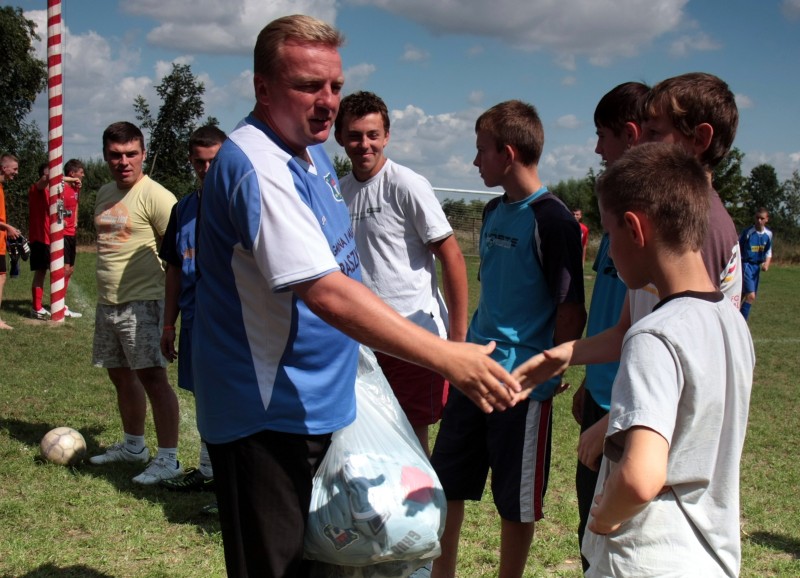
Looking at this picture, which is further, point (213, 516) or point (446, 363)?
point (213, 516)

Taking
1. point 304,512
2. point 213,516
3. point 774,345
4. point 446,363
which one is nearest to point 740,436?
point 446,363

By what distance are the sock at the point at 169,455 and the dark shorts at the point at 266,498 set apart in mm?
2926

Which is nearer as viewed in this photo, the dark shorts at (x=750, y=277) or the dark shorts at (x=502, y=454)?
the dark shorts at (x=502, y=454)

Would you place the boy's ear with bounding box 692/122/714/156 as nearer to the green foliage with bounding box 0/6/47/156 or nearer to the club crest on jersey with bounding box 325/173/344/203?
the club crest on jersey with bounding box 325/173/344/203

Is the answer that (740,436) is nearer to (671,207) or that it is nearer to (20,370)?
(671,207)

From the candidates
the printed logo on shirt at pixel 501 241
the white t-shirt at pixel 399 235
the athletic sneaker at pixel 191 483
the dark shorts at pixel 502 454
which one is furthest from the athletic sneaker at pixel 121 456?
the printed logo on shirt at pixel 501 241

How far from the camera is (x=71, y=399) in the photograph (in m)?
6.87

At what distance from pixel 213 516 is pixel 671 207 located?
3534mm

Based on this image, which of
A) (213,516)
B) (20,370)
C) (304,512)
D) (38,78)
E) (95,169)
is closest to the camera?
(304,512)

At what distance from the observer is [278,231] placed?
82.1 inches

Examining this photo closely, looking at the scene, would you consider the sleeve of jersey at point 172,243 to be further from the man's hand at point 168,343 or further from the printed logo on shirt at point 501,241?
the printed logo on shirt at point 501,241

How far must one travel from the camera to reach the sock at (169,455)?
5.09 m

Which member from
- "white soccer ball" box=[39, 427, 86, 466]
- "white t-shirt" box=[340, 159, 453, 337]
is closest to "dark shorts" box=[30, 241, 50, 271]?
"white soccer ball" box=[39, 427, 86, 466]

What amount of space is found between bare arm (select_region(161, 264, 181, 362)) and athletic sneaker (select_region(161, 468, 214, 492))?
0.74 metres
